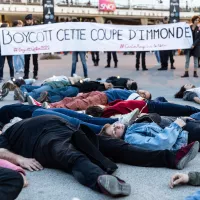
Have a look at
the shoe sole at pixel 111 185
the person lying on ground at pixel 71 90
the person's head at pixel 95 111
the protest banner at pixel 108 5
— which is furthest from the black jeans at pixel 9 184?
the protest banner at pixel 108 5

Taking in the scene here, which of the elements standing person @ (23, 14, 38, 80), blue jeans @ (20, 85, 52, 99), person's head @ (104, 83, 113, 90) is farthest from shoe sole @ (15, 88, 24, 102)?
standing person @ (23, 14, 38, 80)

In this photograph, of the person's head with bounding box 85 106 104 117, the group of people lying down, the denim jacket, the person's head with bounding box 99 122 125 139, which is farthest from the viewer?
the person's head with bounding box 85 106 104 117

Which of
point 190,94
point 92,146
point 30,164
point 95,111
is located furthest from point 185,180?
point 190,94

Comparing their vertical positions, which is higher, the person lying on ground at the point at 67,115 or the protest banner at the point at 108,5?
the protest banner at the point at 108,5

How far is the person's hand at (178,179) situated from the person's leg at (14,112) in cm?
247

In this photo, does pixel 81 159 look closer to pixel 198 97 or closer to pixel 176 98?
pixel 198 97

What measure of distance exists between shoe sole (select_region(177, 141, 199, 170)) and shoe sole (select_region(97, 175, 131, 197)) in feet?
3.04

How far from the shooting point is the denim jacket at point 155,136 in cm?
431

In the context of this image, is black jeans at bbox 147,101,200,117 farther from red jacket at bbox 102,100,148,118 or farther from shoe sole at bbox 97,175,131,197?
shoe sole at bbox 97,175,131,197

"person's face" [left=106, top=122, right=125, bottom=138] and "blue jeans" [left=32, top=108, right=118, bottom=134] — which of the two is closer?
"person's face" [left=106, top=122, right=125, bottom=138]

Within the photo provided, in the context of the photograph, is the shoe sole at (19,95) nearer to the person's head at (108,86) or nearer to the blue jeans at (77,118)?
the person's head at (108,86)

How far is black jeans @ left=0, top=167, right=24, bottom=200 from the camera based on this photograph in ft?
9.99

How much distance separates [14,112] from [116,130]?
1.64m

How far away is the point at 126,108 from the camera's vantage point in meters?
5.85
